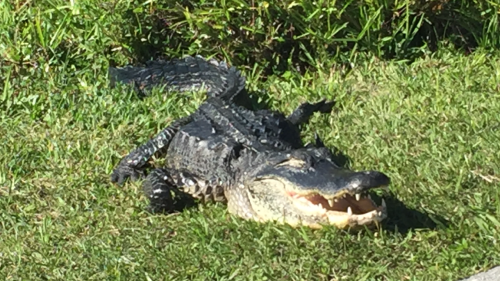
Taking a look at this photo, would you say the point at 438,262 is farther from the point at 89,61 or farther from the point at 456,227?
the point at 89,61

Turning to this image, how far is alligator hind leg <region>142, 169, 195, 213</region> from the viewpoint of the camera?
4.80 metres

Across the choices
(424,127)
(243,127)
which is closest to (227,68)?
(243,127)

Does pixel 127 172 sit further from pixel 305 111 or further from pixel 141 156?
pixel 305 111

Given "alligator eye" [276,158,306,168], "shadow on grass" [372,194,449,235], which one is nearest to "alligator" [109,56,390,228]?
"alligator eye" [276,158,306,168]

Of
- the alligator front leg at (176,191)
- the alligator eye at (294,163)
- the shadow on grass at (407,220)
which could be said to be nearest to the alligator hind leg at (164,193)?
the alligator front leg at (176,191)

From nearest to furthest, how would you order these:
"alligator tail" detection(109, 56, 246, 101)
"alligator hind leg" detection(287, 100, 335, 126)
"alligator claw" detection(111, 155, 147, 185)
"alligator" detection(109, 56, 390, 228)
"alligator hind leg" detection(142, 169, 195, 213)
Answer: "alligator" detection(109, 56, 390, 228)
"alligator hind leg" detection(142, 169, 195, 213)
"alligator claw" detection(111, 155, 147, 185)
"alligator hind leg" detection(287, 100, 335, 126)
"alligator tail" detection(109, 56, 246, 101)

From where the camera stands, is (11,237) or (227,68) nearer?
(11,237)

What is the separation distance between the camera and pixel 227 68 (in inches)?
245

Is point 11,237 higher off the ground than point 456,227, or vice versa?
point 456,227

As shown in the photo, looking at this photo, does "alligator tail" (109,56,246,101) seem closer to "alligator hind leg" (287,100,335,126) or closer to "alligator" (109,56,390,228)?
"alligator" (109,56,390,228)

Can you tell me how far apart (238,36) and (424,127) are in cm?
161

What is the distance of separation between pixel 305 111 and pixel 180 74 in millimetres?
1048

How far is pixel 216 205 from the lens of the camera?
4.89 meters

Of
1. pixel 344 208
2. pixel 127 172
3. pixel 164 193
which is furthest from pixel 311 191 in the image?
pixel 127 172
